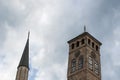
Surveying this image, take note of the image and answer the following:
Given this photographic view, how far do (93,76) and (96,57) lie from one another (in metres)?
5.86

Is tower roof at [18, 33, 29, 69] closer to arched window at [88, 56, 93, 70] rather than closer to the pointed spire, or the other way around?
the pointed spire

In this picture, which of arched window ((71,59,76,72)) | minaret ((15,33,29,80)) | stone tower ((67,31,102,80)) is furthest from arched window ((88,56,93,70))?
minaret ((15,33,29,80))

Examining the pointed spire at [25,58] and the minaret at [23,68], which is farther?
the pointed spire at [25,58]

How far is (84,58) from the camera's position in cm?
5878

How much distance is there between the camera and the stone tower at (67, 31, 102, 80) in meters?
57.5

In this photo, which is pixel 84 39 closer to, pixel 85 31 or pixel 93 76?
pixel 85 31

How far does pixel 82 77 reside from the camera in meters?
56.4

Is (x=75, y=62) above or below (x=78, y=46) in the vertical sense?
below

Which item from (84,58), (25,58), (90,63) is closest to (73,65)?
(84,58)

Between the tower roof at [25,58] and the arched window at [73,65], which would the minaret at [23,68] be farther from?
the arched window at [73,65]

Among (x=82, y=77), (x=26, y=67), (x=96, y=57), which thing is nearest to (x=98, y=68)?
(x=96, y=57)

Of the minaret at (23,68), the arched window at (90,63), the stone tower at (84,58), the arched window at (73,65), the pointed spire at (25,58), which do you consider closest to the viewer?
the minaret at (23,68)

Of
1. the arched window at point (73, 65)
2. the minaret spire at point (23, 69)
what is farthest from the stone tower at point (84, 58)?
the minaret spire at point (23, 69)

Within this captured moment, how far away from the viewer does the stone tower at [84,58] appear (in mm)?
57469
